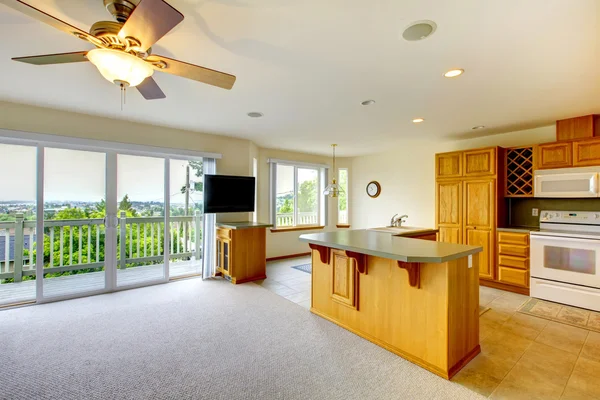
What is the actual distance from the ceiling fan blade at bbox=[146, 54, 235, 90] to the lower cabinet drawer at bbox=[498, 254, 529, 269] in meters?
4.37

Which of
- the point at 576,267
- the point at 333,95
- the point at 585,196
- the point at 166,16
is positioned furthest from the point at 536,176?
the point at 166,16

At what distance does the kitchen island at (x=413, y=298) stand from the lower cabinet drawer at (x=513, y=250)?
2077 mm

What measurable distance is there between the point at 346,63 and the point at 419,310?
6.87 ft

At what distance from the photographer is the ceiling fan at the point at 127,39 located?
4.10ft

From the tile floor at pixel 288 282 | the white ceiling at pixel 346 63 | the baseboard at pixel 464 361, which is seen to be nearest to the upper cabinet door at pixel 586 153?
the white ceiling at pixel 346 63

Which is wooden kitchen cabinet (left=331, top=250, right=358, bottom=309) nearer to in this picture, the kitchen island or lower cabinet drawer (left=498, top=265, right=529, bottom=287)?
the kitchen island

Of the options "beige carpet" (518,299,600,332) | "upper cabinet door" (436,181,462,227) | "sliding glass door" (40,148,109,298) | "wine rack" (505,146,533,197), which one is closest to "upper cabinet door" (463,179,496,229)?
"upper cabinet door" (436,181,462,227)

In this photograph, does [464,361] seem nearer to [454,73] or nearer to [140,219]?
[454,73]

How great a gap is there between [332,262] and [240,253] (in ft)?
6.29

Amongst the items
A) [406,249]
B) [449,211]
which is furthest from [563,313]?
[406,249]

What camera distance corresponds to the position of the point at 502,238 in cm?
408

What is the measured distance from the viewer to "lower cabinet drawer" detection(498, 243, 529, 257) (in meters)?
3.88

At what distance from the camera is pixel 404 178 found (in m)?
6.03

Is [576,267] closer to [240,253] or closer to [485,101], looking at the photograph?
[485,101]
